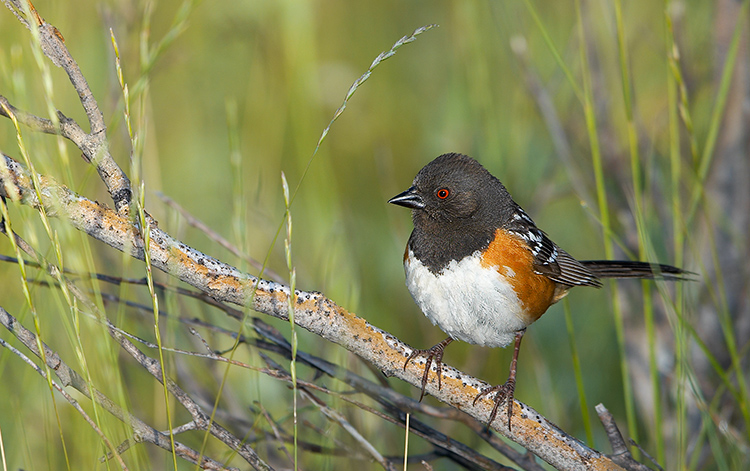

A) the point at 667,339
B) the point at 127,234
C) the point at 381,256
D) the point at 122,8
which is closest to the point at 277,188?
the point at 381,256

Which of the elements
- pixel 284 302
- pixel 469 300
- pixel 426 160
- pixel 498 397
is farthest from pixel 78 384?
pixel 426 160

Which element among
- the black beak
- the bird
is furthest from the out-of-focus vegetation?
the black beak

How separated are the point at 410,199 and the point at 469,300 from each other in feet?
1.36

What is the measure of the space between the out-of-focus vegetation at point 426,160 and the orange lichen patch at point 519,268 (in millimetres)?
250

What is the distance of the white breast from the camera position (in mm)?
2066

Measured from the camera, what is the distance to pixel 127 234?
134 centimetres

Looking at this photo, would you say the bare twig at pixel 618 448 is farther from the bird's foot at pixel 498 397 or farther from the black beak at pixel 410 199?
the black beak at pixel 410 199

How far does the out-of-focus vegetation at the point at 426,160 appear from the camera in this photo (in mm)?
1965

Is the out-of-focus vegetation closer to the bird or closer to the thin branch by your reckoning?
the thin branch

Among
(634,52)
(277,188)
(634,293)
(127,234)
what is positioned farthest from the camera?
(634,52)

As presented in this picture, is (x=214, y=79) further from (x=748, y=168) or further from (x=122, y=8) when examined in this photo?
(x=748, y=168)

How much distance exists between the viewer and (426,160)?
3.83 metres

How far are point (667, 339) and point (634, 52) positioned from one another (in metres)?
2.07

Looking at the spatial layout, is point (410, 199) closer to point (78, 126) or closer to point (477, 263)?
point (477, 263)
